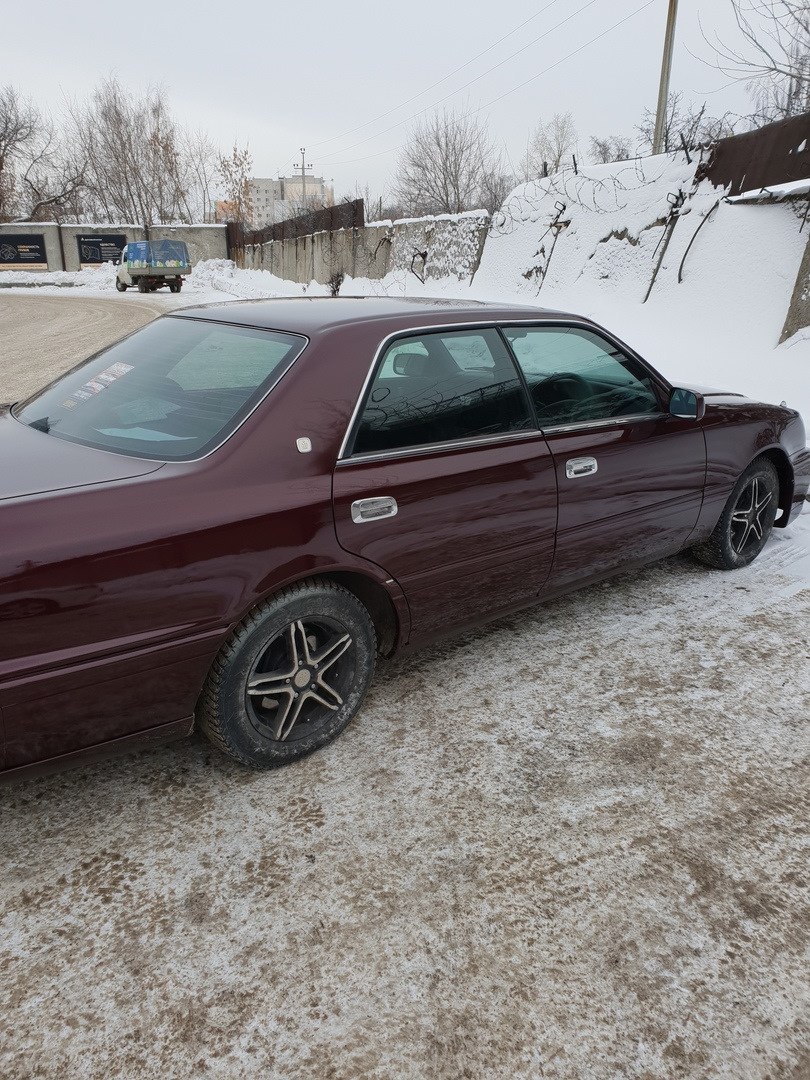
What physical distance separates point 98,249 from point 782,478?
47.4 m

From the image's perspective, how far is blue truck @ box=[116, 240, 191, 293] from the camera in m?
31.2

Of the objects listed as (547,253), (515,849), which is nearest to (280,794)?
(515,849)

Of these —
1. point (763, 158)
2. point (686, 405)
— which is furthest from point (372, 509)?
point (763, 158)

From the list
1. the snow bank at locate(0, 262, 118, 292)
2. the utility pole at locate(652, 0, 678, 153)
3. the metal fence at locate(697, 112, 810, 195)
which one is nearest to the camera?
the metal fence at locate(697, 112, 810, 195)

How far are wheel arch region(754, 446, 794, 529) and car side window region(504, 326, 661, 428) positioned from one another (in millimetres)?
1055

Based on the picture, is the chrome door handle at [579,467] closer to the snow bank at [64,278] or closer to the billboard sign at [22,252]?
the snow bank at [64,278]

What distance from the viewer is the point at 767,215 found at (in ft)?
35.1

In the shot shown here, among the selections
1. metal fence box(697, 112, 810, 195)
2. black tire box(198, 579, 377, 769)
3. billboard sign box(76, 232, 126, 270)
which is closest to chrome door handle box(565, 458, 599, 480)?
black tire box(198, 579, 377, 769)

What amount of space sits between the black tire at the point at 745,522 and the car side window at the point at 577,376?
0.86 metres

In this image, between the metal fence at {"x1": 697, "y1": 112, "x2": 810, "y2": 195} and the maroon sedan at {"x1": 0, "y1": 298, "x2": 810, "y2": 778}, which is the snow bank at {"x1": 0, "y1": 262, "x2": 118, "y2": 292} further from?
the maroon sedan at {"x1": 0, "y1": 298, "x2": 810, "y2": 778}

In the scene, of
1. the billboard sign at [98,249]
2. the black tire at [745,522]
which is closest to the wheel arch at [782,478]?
the black tire at [745,522]

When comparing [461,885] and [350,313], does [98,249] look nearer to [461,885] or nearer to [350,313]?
[350,313]

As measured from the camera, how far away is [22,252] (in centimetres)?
4322

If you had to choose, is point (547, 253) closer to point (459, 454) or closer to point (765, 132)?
point (765, 132)
